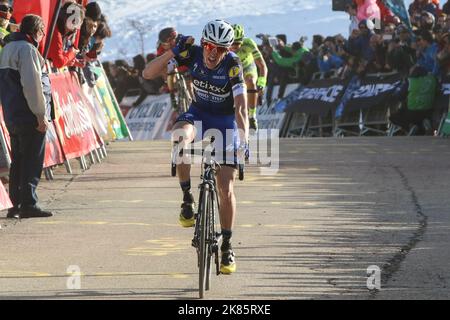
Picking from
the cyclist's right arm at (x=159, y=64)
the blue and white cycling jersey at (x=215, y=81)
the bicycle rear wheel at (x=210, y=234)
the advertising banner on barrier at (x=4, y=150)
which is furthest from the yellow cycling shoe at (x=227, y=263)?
the advertising banner on barrier at (x=4, y=150)

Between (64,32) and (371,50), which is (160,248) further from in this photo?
(371,50)

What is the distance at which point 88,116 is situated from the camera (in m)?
20.6

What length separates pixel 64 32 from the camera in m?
18.5

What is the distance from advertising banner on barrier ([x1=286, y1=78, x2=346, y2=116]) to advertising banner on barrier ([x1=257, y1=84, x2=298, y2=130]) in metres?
0.59

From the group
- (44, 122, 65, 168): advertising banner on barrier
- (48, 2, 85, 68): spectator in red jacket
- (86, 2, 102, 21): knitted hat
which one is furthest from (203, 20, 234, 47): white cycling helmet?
(86, 2, 102, 21): knitted hat

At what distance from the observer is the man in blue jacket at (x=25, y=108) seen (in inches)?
552

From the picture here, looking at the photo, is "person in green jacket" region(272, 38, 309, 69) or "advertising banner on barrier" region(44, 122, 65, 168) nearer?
"advertising banner on barrier" region(44, 122, 65, 168)

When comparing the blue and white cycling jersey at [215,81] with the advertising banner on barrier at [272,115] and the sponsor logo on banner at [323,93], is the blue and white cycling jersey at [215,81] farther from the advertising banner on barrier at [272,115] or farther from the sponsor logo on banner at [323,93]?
the advertising banner on barrier at [272,115]

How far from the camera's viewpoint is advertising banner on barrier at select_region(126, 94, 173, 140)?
1324 inches

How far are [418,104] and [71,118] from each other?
9.39 meters

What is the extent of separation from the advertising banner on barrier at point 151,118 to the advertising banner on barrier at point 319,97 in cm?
361

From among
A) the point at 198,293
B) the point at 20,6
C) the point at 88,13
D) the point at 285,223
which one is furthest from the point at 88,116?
the point at 198,293

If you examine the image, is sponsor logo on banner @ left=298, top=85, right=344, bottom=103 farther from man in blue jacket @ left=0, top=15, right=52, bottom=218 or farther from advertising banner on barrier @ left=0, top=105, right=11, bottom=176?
man in blue jacket @ left=0, top=15, right=52, bottom=218

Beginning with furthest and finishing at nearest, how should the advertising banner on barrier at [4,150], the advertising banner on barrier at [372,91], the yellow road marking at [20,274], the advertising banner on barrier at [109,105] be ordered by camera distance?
1. the advertising banner on barrier at [372,91]
2. the advertising banner on barrier at [109,105]
3. the advertising banner on barrier at [4,150]
4. the yellow road marking at [20,274]
